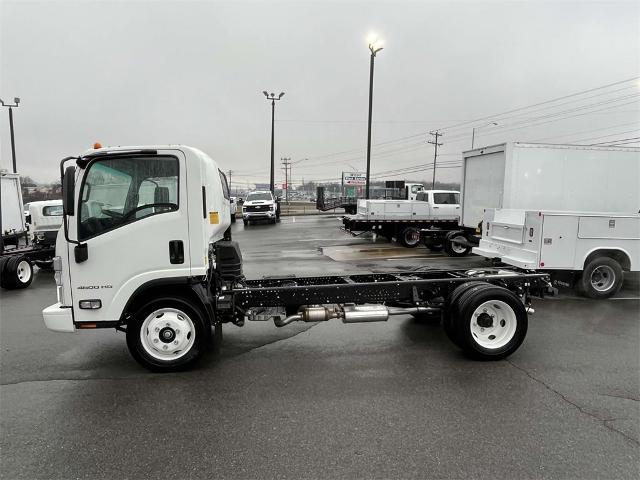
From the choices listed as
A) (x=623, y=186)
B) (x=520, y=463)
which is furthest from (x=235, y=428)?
(x=623, y=186)

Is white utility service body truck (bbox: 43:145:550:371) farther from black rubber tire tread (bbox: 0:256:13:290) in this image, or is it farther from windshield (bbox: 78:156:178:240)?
black rubber tire tread (bbox: 0:256:13:290)

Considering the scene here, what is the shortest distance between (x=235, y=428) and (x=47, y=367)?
2845 millimetres

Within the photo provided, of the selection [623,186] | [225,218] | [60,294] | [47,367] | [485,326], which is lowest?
[47,367]

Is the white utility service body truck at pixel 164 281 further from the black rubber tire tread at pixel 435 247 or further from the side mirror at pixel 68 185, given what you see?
the black rubber tire tread at pixel 435 247

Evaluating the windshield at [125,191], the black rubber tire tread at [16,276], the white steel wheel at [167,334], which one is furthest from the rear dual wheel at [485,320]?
the black rubber tire tread at [16,276]

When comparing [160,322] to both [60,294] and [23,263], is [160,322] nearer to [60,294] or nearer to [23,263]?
[60,294]

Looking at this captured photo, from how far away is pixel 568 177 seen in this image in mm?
10133

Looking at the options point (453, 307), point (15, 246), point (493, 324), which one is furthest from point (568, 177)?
point (15, 246)

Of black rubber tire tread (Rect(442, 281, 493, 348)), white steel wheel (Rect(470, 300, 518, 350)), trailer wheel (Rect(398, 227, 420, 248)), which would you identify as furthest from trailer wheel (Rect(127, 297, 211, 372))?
trailer wheel (Rect(398, 227, 420, 248))

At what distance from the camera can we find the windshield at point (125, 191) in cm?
422

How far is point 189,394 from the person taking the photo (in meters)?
4.10

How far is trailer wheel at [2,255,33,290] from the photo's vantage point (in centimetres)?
926

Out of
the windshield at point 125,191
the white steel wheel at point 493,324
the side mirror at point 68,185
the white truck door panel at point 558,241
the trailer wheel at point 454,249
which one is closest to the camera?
the side mirror at point 68,185

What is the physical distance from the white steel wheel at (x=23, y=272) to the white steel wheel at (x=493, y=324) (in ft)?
32.2
